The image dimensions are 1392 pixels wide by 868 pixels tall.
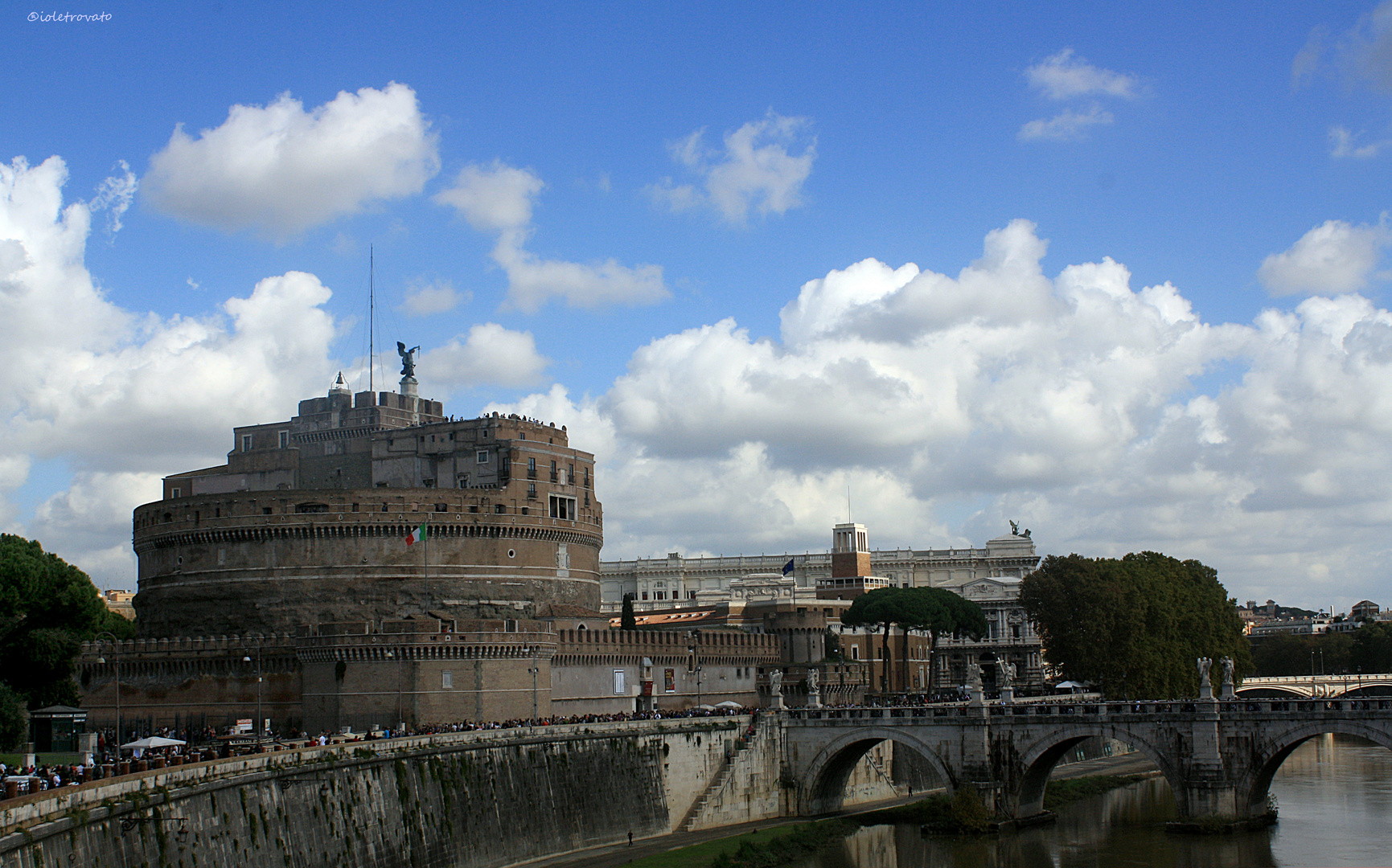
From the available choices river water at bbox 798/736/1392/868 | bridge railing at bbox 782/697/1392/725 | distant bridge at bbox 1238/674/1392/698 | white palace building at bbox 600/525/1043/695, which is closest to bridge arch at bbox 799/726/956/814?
bridge railing at bbox 782/697/1392/725

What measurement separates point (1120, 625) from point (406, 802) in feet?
188

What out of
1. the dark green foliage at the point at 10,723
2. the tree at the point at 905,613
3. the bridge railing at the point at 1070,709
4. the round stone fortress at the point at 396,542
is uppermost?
the round stone fortress at the point at 396,542

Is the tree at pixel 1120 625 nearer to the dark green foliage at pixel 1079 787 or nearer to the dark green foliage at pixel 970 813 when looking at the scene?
the dark green foliage at pixel 1079 787

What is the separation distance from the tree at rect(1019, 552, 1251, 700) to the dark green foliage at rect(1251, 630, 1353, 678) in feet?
254

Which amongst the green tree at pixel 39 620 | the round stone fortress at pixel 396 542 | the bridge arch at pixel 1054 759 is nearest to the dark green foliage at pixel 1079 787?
the bridge arch at pixel 1054 759

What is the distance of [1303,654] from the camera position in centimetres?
17588

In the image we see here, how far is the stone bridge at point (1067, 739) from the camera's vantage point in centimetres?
6156

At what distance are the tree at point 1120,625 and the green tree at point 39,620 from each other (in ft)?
195

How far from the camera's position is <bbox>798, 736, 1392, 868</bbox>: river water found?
190 feet

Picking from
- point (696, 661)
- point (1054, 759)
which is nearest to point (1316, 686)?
point (696, 661)

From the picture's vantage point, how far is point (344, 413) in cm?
10662

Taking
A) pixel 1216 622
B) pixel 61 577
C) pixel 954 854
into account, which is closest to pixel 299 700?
pixel 61 577

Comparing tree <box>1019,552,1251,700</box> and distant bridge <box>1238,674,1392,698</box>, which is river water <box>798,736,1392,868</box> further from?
distant bridge <box>1238,674,1392,698</box>

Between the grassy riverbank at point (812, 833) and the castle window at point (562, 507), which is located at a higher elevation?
the castle window at point (562, 507)
